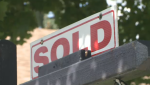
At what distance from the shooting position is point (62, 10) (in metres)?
8.61

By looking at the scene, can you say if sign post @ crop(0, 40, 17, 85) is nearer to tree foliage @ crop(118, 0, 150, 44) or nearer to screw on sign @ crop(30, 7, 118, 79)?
screw on sign @ crop(30, 7, 118, 79)

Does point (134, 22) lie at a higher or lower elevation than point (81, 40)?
higher

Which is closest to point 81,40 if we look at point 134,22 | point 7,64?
point 7,64

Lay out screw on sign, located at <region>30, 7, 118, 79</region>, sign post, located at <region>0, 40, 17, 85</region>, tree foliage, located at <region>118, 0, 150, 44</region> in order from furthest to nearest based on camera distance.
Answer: tree foliage, located at <region>118, 0, 150, 44</region>
sign post, located at <region>0, 40, 17, 85</region>
screw on sign, located at <region>30, 7, 118, 79</region>

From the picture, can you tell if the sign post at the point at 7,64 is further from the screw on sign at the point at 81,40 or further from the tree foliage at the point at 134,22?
the tree foliage at the point at 134,22

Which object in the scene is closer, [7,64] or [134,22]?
[7,64]

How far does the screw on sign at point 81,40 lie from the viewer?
8.59ft

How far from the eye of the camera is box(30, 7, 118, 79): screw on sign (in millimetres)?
2619

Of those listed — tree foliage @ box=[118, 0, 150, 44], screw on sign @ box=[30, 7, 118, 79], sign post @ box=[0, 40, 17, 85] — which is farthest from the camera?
tree foliage @ box=[118, 0, 150, 44]

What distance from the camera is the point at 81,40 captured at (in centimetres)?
284

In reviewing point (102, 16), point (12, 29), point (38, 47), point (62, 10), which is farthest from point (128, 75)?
point (62, 10)

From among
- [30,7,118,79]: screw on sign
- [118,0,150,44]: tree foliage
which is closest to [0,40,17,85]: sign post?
[30,7,118,79]: screw on sign

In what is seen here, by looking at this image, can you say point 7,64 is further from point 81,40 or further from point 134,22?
point 134,22

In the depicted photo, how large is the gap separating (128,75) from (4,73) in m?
0.98
